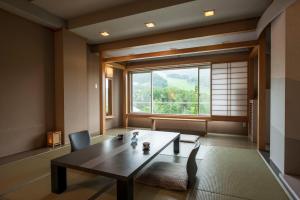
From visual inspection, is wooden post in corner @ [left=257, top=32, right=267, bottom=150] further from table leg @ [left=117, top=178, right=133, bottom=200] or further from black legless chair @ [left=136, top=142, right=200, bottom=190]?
table leg @ [left=117, top=178, right=133, bottom=200]

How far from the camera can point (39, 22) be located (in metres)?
3.65

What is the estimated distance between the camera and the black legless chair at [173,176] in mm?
2098

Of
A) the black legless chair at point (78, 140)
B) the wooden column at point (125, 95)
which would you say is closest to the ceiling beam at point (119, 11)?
the black legless chair at point (78, 140)

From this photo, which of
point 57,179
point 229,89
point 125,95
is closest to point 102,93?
Answer: point 125,95

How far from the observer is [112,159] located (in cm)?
196

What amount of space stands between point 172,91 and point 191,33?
2.95 metres

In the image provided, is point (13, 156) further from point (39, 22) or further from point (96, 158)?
point (39, 22)

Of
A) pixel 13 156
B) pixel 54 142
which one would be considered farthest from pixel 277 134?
pixel 13 156

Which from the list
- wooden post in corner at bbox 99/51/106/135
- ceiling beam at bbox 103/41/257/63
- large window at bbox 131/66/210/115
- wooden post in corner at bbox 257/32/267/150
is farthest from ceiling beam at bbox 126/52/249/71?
wooden post in corner at bbox 99/51/106/135

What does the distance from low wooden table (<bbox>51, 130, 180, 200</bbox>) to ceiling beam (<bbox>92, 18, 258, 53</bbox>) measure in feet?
8.56

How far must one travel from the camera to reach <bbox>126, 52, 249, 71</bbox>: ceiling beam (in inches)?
202

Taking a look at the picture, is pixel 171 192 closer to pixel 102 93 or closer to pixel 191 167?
pixel 191 167

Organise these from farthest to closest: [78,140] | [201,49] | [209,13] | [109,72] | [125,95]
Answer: [125,95] → [109,72] → [201,49] → [209,13] → [78,140]

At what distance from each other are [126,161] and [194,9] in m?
2.81
